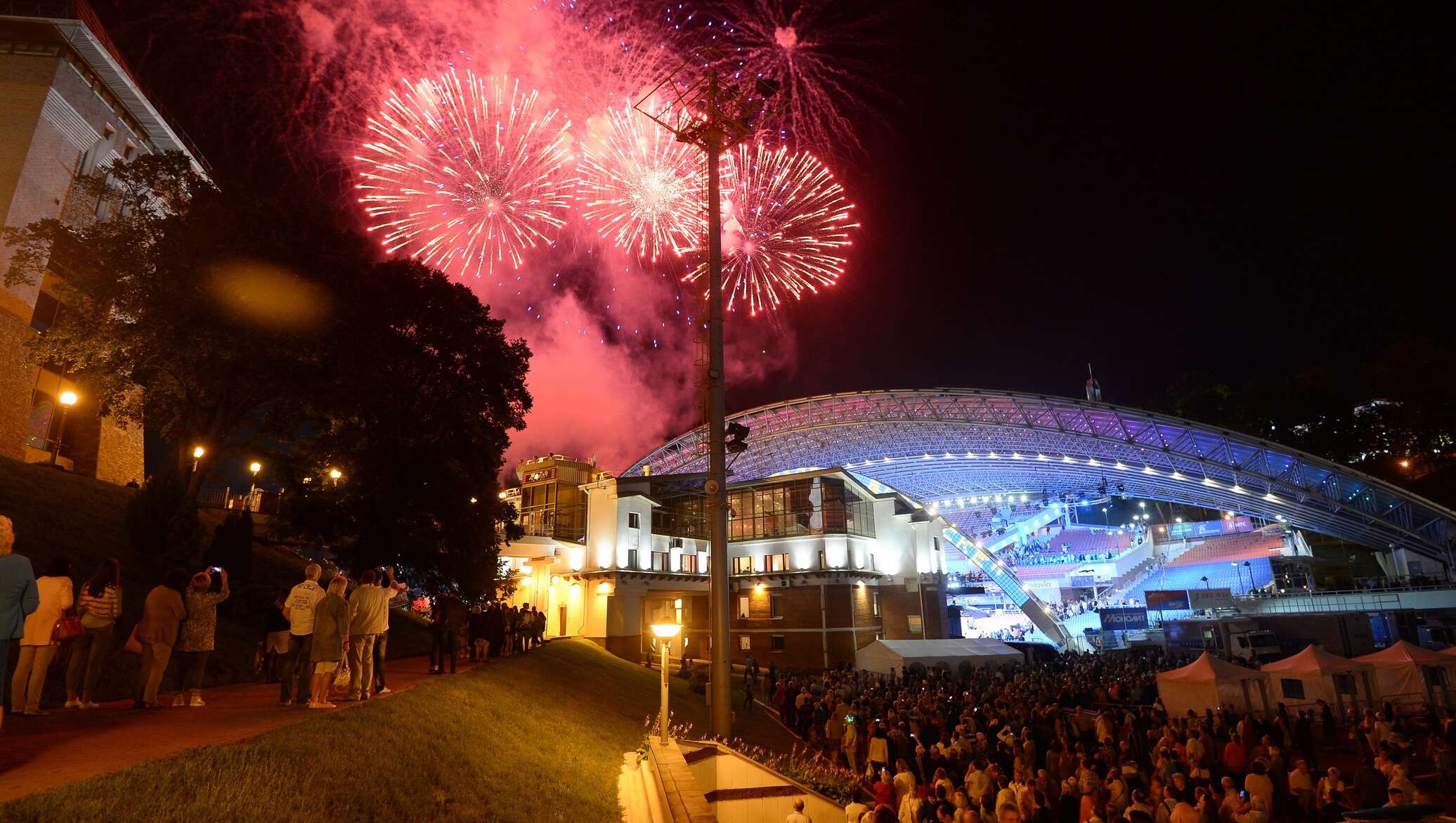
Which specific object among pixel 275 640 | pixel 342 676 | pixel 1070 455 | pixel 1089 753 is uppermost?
pixel 1070 455

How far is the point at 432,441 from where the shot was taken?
19.2 meters

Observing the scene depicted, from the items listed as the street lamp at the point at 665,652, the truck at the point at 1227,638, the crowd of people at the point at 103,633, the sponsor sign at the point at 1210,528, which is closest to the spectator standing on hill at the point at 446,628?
the crowd of people at the point at 103,633

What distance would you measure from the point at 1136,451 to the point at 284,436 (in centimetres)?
4270

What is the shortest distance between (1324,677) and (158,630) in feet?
80.4

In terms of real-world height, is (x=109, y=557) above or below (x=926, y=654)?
above

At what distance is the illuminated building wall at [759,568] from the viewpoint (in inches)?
1430

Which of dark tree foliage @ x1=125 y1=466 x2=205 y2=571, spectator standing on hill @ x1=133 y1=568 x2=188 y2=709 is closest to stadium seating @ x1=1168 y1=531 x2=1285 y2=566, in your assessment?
dark tree foliage @ x1=125 y1=466 x2=205 y2=571

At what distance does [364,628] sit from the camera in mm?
9336

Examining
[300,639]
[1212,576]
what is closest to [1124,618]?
[1212,576]

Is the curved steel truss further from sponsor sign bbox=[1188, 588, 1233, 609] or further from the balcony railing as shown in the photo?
the balcony railing

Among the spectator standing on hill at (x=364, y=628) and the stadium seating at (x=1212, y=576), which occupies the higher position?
the stadium seating at (x=1212, y=576)

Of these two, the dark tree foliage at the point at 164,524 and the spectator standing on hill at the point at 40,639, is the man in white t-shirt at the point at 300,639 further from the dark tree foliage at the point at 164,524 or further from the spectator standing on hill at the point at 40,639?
the dark tree foliage at the point at 164,524

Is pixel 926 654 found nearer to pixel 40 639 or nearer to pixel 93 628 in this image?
pixel 93 628

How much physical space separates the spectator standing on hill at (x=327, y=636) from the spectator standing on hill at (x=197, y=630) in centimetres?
110
